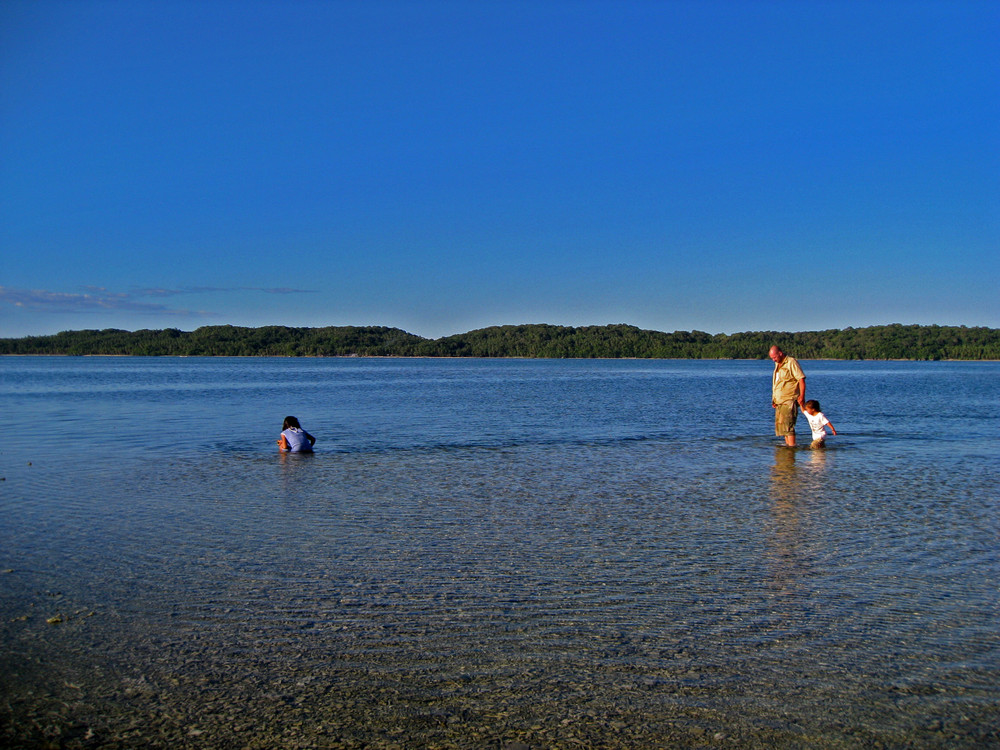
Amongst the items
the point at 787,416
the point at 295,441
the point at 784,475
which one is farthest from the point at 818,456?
the point at 295,441

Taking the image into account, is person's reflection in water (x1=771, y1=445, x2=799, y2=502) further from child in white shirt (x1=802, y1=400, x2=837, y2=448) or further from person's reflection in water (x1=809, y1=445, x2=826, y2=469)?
child in white shirt (x1=802, y1=400, x2=837, y2=448)

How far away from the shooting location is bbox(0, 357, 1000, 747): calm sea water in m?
4.93

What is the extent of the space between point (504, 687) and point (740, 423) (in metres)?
25.0

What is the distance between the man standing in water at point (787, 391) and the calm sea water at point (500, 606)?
311 centimetres

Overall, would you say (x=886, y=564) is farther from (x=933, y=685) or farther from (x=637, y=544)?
(x=933, y=685)

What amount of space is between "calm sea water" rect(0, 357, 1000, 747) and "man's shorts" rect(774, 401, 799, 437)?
3145 mm

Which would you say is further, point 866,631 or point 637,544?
point 637,544

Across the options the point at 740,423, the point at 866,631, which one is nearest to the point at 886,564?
the point at 866,631

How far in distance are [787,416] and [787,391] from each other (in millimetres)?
733

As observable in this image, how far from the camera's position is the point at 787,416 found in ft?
64.6

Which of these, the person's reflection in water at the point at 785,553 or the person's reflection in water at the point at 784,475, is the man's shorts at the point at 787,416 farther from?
the person's reflection in water at the point at 785,553

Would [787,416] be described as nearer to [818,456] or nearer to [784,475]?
[818,456]

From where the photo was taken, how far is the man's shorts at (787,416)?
19.6 metres

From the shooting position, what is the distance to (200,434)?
23969 millimetres
